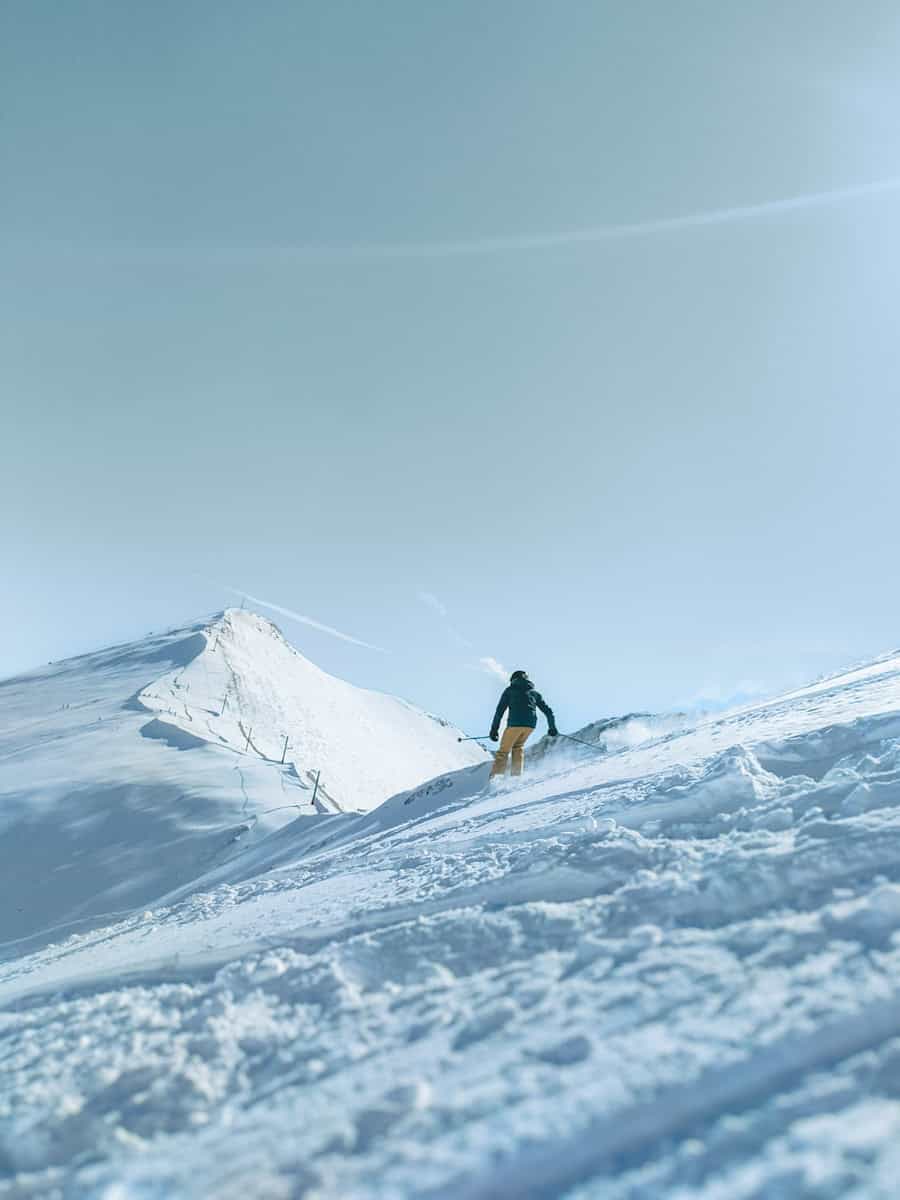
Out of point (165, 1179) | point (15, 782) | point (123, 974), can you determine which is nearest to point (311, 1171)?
point (165, 1179)

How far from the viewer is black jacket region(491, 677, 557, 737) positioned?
12.0m

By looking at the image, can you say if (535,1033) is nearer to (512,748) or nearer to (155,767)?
(512,748)

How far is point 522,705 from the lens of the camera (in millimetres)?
12039

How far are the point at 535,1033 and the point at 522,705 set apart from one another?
9.27 metres

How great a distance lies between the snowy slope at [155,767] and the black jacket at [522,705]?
6435 millimetres

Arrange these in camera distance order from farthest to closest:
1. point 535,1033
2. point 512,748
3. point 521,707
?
1. point 512,748
2. point 521,707
3. point 535,1033

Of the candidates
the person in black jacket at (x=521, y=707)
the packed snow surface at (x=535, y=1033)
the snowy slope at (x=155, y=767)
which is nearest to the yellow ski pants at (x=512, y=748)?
the person in black jacket at (x=521, y=707)

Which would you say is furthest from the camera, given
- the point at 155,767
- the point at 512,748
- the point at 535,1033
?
the point at 155,767

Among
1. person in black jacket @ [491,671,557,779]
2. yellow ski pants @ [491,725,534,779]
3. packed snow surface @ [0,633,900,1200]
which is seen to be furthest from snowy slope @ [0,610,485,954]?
packed snow surface @ [0,633,900,1200]

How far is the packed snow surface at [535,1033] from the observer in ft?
7.18

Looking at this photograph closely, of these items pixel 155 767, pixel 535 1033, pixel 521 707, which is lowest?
pixel 535 1033

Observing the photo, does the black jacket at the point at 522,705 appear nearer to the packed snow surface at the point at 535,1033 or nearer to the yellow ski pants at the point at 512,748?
the yellow ski pants at the point at 512,748

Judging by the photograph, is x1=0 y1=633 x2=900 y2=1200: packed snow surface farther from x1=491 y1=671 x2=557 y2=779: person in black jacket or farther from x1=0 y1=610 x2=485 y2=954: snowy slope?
x1=0 y1=610 x2=485 y2=954: snowy slope

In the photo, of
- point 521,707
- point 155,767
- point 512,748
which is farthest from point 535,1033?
point 155,767
